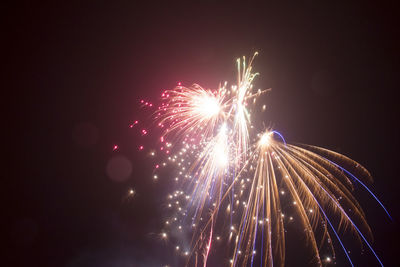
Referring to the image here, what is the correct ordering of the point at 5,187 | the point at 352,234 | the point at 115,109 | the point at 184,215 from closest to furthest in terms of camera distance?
the point at 5,187
the point at 352,234
the point at 184,215
the point at 115,109

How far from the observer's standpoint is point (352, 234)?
693cm

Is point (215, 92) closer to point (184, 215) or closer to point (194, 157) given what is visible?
point (194, 157)

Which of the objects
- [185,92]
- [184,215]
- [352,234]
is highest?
[185,92]

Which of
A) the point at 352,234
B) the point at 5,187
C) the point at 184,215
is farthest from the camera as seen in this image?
the point at 184,215

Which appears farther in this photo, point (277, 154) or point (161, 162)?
point (161, 162)

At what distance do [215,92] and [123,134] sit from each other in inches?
118

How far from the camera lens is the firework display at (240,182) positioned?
20.8 ft

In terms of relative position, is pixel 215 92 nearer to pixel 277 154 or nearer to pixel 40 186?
pixel 277 154

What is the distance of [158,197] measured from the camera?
7.82 m

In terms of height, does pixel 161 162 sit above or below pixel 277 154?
below

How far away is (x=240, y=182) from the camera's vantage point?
286 inches

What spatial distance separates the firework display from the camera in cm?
635

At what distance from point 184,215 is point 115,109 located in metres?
3.67

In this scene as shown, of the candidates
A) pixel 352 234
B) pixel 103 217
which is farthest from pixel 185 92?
pixel 352 234
